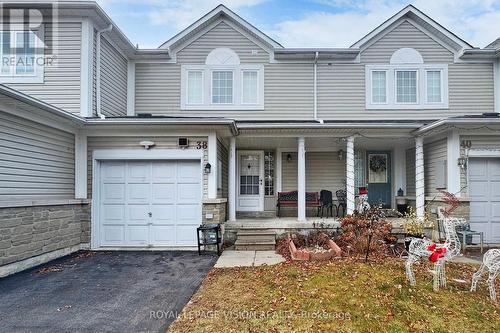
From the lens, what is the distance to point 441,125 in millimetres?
8227

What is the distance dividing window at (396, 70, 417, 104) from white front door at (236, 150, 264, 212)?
5.13 meters

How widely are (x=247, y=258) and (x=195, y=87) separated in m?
6.48

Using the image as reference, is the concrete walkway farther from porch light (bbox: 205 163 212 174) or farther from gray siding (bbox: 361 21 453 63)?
gray siding (bbox: 361 21 453 63)

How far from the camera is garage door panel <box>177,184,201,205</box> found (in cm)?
864

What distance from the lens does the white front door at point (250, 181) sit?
1192 cm

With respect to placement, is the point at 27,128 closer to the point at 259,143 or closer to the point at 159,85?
the point at 159,85

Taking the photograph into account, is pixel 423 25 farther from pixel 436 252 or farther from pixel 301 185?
pixel 436 252

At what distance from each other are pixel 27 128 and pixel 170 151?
3079 mm

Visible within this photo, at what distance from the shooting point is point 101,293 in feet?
17.3

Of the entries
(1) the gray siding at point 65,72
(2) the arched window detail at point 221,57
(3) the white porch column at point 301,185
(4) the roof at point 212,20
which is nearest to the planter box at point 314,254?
(3) the white porch column at point 301,185

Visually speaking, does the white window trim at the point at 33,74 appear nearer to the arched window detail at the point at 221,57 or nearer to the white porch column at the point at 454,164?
the arched window detail at the point at 221,57

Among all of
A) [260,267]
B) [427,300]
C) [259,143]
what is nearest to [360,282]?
[427,300]

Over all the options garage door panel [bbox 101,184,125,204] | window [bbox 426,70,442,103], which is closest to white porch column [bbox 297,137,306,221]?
garage door panel [bbox 101,184,125,204]

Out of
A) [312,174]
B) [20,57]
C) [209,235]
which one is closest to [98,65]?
[20,57]
